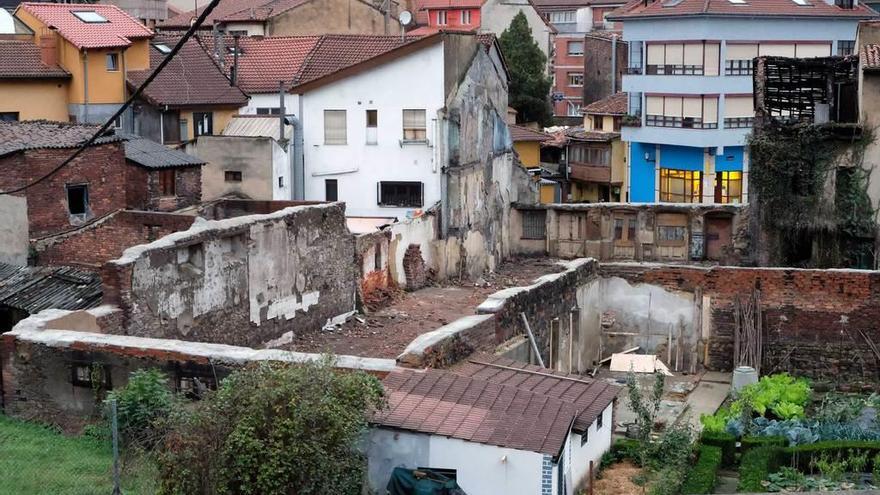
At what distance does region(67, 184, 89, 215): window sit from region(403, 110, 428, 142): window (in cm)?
1114

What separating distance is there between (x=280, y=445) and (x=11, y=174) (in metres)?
15.5

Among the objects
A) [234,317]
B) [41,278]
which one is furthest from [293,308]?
[41,278]

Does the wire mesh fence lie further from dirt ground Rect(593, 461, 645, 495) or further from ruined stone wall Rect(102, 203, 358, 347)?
dirt ground Rect(593, 461, 645, 495)

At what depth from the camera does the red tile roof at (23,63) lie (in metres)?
37.8

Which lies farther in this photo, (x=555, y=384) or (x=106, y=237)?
(x=106, y=237)

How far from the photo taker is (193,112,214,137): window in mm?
40594

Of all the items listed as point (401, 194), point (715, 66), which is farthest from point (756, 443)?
point (715, 66)

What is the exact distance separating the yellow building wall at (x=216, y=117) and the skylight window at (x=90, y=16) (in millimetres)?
3759

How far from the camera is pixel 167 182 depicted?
32875 mm

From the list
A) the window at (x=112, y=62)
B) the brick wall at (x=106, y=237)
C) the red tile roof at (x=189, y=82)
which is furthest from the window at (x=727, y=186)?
the brick wall at (x=106, y=237)

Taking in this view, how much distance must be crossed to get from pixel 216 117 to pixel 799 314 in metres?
19.9

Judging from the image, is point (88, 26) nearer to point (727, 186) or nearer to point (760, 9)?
point (727, 186)

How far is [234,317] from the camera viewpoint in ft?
78.6

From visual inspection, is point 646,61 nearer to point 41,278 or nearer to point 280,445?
point 41,278
